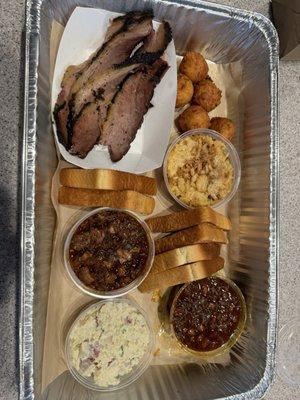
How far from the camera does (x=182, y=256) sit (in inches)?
50.4

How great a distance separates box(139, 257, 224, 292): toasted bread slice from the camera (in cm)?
128

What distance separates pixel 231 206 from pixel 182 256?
0.92 feet

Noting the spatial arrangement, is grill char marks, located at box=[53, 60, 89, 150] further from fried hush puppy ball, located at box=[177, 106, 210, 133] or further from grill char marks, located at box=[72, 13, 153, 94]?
fried hush puppy ball, located at box=[177, 106, 210, 133]

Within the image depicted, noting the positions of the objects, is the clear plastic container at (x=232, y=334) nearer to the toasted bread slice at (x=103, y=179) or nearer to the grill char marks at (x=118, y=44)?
the toasted bread slice at (x=103, y=179)

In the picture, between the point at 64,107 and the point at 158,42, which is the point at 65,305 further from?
the point at 158,42

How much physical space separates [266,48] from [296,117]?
259 millimetres

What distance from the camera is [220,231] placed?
133 cm

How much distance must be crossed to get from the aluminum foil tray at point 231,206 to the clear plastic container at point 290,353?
0.18m

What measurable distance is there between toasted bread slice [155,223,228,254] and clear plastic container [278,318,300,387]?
15.9 inches

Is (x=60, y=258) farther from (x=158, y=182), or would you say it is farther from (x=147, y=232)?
(x=158, y=182)

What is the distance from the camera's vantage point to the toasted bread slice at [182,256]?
128cm

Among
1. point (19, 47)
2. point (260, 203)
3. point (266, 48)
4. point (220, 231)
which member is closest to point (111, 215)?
point (220, 231)

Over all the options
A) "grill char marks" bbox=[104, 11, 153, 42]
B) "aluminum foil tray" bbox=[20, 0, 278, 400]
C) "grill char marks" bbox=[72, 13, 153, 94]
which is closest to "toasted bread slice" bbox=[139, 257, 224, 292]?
"aluminum foil tray" bbox=[20, 0, 278, 400]

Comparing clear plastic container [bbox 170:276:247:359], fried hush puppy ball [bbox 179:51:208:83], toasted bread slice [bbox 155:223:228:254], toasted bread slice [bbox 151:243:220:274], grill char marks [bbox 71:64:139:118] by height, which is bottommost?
clear plastic container [bbox 170:276:247:359]
